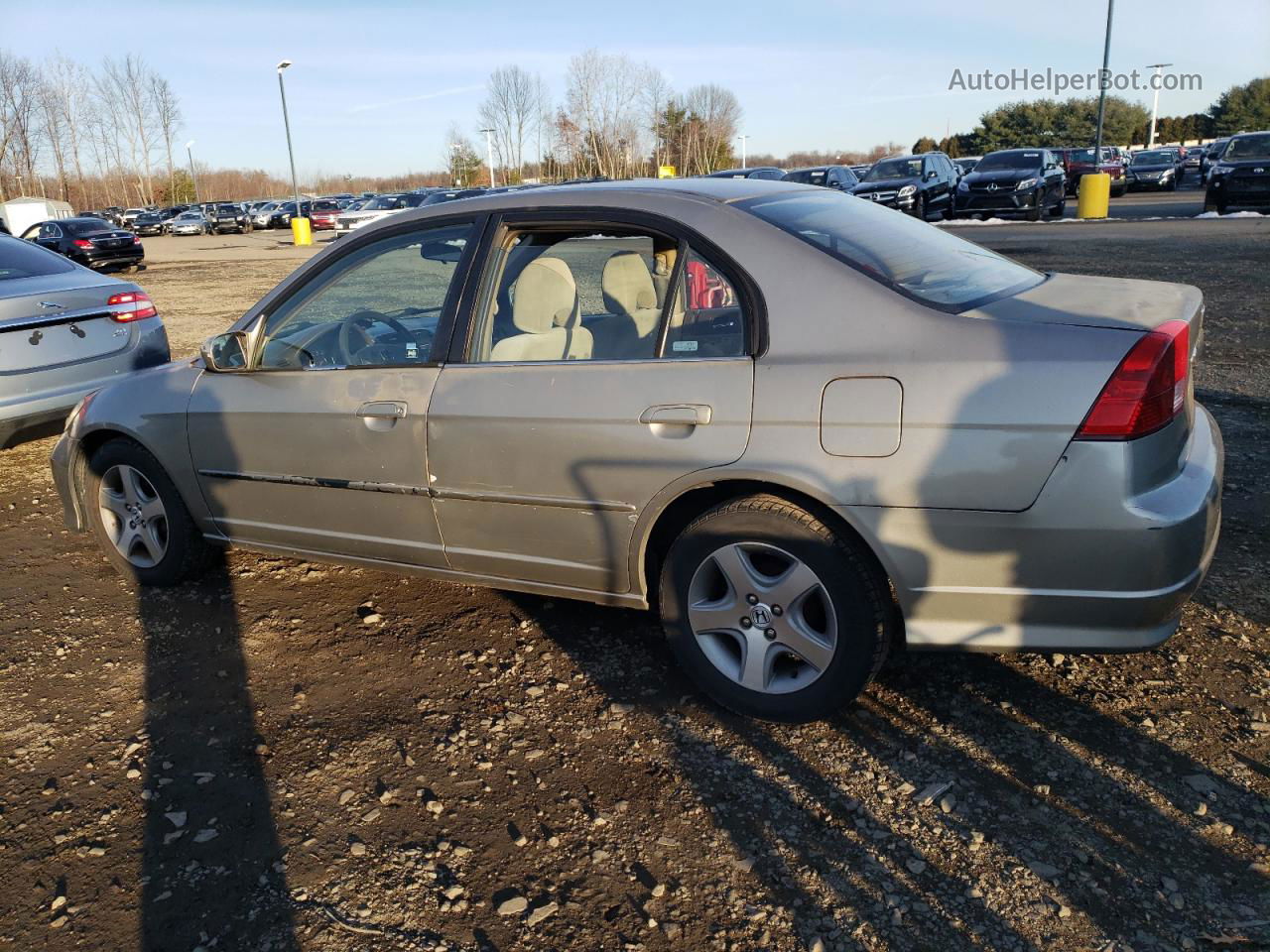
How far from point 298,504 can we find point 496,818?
5.48 ft

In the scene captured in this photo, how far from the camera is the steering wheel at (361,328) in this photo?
12.5 ft

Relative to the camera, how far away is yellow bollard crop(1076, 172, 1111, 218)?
24.1 metres

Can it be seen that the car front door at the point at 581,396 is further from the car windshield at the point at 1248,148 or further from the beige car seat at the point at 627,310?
the car windshield at the point at 1248,148

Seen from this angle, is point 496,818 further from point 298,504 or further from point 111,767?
point 298,504

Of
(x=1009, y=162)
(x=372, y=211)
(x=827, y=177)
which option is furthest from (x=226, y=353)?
(x=372, y=211)

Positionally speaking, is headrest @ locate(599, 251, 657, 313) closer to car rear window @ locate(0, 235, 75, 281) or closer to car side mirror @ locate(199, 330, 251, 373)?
car side mirror @ locate(199, 330, 251, 373)

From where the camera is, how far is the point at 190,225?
51906 mm

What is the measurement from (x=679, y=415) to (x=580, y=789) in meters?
1.12

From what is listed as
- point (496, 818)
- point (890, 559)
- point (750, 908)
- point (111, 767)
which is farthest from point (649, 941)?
point (111, 767)

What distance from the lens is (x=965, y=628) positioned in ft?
9.08

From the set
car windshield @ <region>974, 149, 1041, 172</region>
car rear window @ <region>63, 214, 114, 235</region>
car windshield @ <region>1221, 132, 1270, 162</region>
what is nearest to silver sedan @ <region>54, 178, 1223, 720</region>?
car windshield @ <region>1221, 132, 1270, 162</region>

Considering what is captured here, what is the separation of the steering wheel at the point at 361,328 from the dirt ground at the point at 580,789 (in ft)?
3.52

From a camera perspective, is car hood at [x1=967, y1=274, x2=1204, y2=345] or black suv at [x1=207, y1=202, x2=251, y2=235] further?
black suv at [x1=207, y1=202, x2=251, y2=235]

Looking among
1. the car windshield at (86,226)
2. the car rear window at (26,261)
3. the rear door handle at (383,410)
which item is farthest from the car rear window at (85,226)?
the rear door handle at (383,410)
